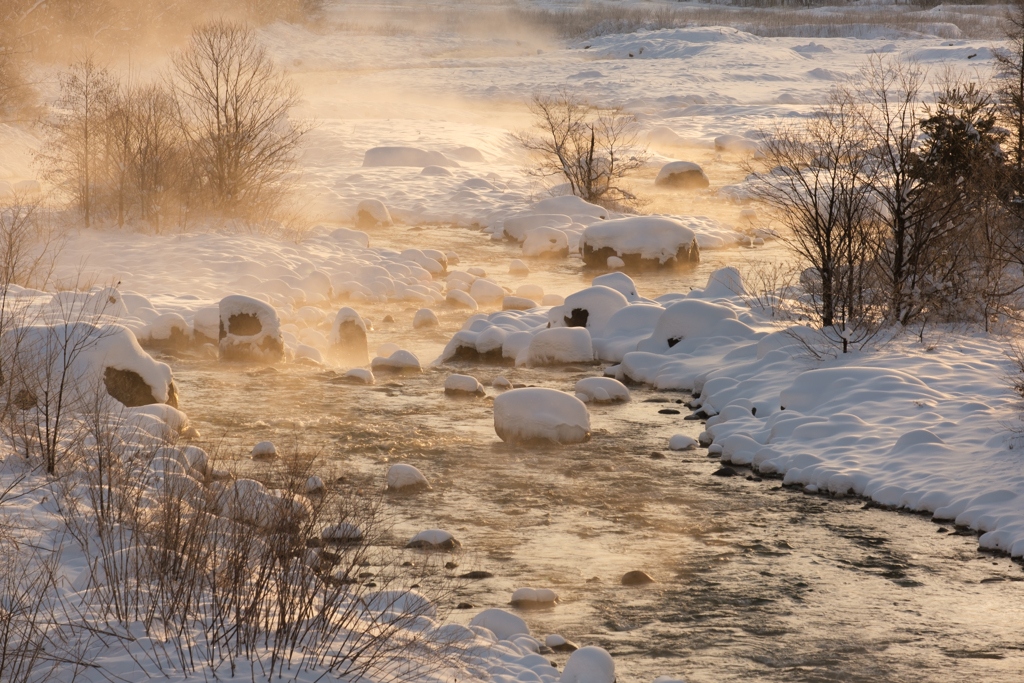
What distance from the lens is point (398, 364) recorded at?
13.2m

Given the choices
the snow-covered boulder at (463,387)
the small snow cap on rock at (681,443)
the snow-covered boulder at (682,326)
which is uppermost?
the snow-covered boulder at (682,326)

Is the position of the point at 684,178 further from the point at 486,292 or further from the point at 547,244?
the point at 486,292

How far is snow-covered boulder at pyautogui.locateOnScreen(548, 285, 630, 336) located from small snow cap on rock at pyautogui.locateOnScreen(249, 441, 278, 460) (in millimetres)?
6208

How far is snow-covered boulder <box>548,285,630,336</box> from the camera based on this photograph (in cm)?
1476

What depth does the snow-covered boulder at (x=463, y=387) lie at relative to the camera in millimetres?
12141

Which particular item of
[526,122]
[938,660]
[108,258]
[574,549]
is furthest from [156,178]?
[526,122]

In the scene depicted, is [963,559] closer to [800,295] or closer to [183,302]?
[800,295]

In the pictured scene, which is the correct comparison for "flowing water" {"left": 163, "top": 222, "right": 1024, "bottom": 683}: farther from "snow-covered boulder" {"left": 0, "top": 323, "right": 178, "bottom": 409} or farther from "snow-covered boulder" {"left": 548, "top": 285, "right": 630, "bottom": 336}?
"snow-covered boulder" {"left": 548, "top": 285, "right": 630, "bottom": 336}

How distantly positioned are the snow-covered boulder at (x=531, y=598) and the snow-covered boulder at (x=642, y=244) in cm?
1389

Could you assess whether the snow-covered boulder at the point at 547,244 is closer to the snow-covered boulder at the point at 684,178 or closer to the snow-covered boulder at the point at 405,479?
the snow-covered boulder at the point at 684,178

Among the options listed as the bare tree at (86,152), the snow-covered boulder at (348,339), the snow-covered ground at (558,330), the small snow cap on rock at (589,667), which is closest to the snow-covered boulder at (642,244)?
the snow-covered ground at (558,330)

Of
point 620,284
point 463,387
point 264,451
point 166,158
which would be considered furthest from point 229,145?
point 264,451

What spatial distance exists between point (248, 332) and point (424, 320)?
11.0 ft

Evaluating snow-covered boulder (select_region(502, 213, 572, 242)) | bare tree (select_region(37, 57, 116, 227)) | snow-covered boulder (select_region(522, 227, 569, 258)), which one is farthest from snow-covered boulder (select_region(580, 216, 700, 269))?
bare tree (select_region(37, 57, 116, 227))
